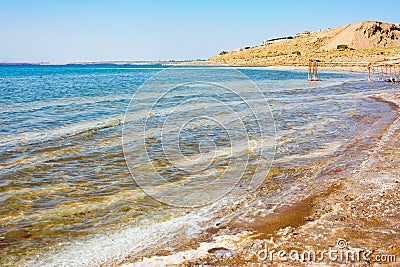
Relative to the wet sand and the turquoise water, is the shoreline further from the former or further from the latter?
the turquoise water

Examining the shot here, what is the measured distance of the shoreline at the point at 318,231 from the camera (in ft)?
12.8

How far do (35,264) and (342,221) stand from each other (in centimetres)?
374

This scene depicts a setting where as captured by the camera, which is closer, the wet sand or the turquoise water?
the wet sand

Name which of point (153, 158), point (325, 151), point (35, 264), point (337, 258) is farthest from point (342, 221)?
point (153, 158)

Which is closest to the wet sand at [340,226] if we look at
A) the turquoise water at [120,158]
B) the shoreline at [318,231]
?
the shoreline at [318,231]

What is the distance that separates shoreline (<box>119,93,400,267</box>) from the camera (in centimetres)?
391

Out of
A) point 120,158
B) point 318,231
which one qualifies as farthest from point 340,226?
point 120,158

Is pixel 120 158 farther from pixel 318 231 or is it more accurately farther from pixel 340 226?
pixel 340 226

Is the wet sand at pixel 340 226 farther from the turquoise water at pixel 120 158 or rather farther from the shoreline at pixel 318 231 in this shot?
the turquoise water at pixel 120 158

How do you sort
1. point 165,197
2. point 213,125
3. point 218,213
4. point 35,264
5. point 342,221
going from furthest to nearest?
1. point 213,125
2. point 165,197
3. point 218,213
4. point 342,221
5. point 35,264

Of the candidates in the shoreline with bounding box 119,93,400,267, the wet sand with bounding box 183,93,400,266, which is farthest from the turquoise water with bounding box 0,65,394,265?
the wet sand with bounding box 183,93,400,266

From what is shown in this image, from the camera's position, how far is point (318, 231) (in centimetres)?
439

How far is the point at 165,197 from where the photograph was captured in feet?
20.1

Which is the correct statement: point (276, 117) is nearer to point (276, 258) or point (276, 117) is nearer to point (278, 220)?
point (278, 220)
